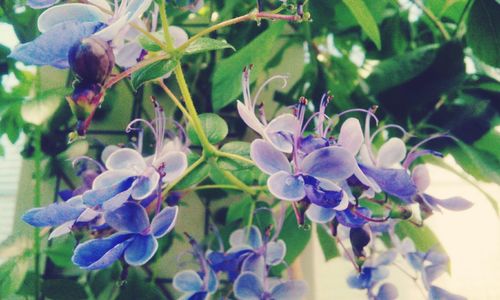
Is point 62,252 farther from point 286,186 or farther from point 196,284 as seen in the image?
point 286,186

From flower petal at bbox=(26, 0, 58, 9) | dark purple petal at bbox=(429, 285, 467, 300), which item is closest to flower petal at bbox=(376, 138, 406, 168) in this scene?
dark purple petal at bbox=(429, 285, 467, 300)

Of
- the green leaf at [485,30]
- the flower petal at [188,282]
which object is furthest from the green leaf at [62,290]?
the green leaf at [485,30]

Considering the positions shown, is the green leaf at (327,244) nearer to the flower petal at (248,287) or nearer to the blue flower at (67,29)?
the flower petal at (248,287)

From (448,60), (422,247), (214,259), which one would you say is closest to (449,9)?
(448,60)

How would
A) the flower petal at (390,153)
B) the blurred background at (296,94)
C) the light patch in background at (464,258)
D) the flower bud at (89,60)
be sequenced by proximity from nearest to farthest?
the flower bud at (89,60) → the flower petal at (390,153) → the blurred background at (296,94) → the light patch in background at (464,258)

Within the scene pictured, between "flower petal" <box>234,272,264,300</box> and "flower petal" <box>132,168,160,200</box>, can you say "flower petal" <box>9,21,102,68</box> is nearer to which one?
"flower petal" <box>132,168,160,200</box>

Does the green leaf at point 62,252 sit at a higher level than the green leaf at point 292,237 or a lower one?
lower

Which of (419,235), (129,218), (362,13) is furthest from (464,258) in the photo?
(129,218)
